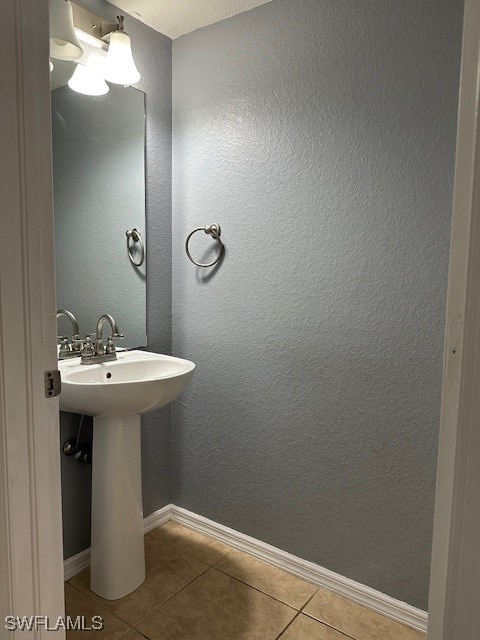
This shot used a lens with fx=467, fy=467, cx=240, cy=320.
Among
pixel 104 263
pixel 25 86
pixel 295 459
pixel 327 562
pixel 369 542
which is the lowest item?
pixel 327 562

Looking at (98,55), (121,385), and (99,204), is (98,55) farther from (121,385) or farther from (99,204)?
(121,385)

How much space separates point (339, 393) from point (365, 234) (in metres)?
0.57

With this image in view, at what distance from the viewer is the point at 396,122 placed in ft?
4.98

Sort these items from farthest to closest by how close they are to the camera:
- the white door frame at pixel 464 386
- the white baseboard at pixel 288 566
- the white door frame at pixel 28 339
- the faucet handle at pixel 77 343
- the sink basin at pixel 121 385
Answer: the faucet handle at pixel 77 343
the white baseboard at pixel 288 566
the sink basin at pixel 121 385
the white door frame at pixel 28 339
the white door frame at pixel 464 386

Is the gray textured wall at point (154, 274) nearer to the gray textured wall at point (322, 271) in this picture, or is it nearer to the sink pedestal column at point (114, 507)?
the gray textured wall at point (322, 271)

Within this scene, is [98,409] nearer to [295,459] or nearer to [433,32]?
[295,459]

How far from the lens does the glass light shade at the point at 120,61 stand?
67.7 inches

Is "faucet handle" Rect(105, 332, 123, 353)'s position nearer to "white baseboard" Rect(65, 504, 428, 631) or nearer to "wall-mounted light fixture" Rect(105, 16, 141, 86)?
"white baseboard" Rect(65, 504, 428, 631)

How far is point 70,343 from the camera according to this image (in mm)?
1819

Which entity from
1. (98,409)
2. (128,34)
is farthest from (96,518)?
(128,34)

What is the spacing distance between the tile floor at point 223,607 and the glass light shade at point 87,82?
1.89m

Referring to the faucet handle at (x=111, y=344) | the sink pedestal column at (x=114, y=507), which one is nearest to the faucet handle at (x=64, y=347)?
the faucet handle at (x=111, y=344)

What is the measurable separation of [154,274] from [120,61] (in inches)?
32.7

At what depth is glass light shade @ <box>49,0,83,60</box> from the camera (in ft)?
4.93
